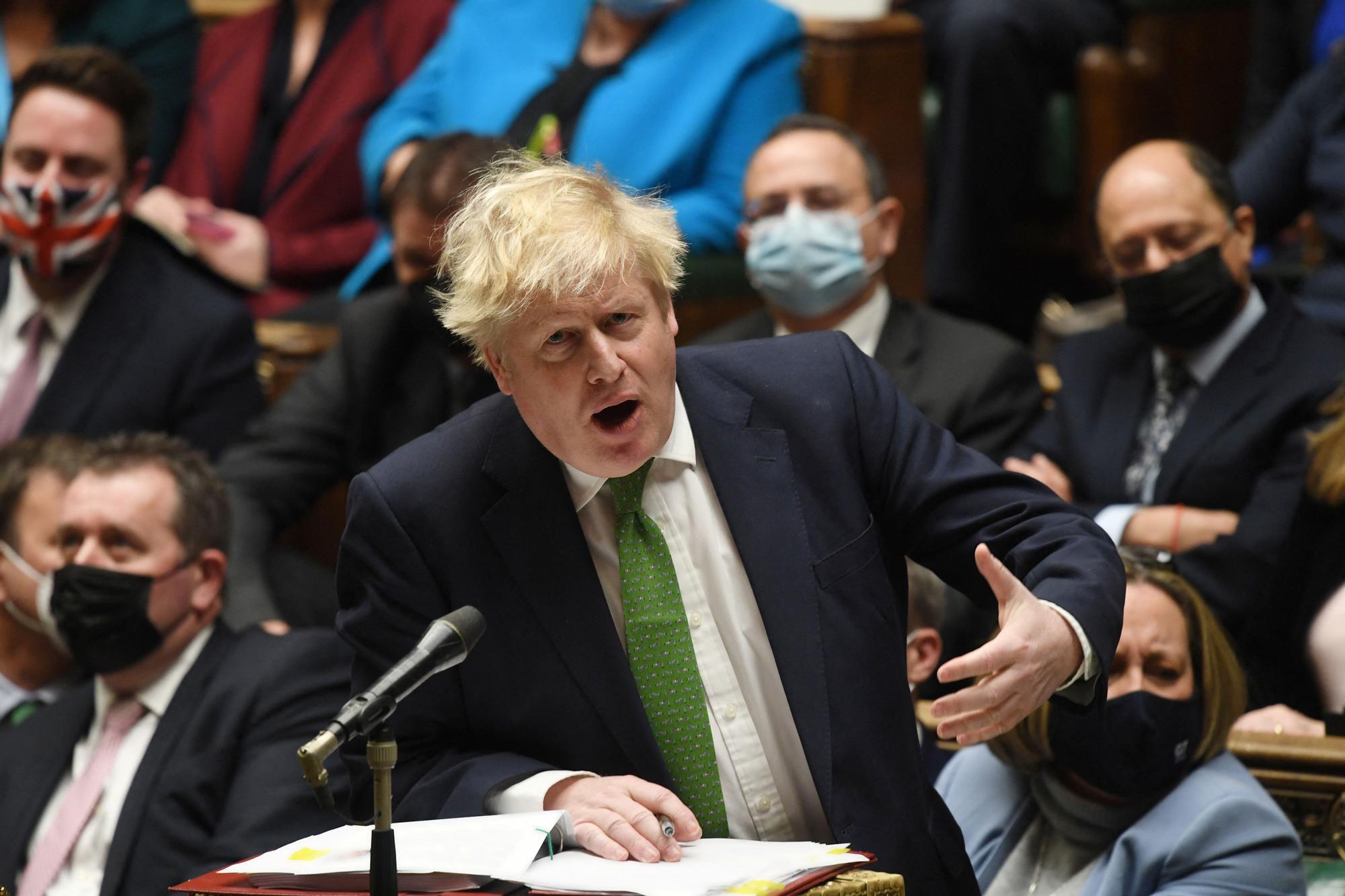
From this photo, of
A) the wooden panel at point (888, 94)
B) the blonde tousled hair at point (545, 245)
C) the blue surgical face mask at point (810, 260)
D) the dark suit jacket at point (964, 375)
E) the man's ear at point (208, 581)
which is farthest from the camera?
the wooden panel at point (888, 94)

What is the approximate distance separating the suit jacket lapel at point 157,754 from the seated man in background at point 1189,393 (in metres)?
1.38

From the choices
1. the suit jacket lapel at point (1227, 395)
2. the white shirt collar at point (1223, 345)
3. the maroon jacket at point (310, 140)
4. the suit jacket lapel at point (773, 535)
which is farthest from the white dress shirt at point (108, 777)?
the white shirt collar at point (1223, 345)

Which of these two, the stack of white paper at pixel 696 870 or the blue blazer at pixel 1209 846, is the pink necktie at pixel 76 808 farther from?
the blue blazer at pixel 1209 846

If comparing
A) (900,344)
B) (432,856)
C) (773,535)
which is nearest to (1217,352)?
(900,344)

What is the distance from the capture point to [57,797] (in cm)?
273

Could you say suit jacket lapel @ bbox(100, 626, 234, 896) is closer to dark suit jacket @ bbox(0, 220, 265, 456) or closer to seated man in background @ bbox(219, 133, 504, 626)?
seated man in background @ bbox(219, 133, 504, 626)

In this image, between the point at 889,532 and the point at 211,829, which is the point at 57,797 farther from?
the point at 889,532

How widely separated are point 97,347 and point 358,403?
0.58 meters

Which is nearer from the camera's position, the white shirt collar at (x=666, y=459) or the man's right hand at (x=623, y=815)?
the man's right hand at (x=623, y=815)

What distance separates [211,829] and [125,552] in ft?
1.73

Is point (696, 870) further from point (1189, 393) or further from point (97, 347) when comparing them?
point (97, 347)

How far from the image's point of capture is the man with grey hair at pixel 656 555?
5.91 ft

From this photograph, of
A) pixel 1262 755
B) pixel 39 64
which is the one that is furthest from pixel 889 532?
pixel 39 64

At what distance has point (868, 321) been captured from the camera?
11.3 ft
